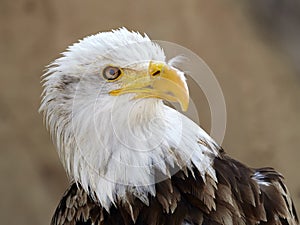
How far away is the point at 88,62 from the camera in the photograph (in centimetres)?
192

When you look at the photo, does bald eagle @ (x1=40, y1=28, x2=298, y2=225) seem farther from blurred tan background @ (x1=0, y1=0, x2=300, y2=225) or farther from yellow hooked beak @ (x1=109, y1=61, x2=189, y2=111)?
blurred tan background @ (x1=0, y1=0, x2=300, y2=225)

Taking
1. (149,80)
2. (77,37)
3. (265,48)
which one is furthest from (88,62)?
(265,48)

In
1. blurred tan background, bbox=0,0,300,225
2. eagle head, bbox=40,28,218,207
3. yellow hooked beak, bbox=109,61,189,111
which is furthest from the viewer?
blurred tan background, bbox=0,0,300,225

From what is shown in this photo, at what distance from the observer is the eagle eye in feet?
6.24

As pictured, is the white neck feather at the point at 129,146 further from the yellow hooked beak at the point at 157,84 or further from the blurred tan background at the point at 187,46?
the blurred tan background at the point at 187,46

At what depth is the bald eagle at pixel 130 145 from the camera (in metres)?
1.90

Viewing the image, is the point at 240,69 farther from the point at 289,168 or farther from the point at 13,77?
the point at 13,77

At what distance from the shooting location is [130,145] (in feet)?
6.37

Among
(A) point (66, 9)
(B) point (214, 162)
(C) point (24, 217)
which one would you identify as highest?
(A) point (66, 9)

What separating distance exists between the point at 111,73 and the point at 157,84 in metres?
0.17

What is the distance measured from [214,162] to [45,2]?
179 centimetres

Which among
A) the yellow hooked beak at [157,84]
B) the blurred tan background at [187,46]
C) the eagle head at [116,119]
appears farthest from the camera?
the blurred tan background at [187,46]

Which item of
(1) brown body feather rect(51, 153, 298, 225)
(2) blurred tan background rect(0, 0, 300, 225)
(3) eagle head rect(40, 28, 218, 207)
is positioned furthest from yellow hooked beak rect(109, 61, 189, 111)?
(2) blurred tan background rect(0, 0, 300, 225)

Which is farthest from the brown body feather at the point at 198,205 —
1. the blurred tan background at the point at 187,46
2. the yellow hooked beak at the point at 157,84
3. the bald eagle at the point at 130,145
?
the blurred tan background at the point at 187,46
